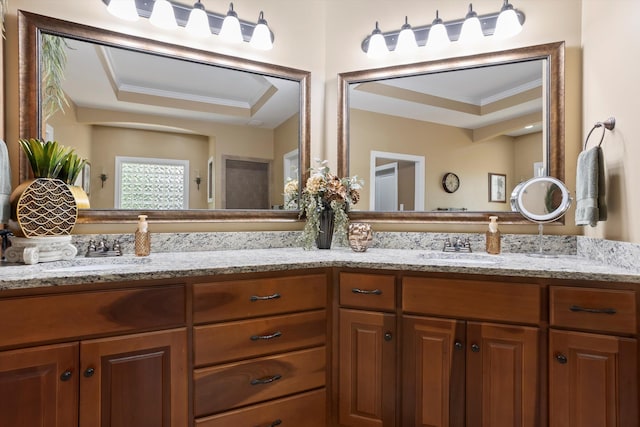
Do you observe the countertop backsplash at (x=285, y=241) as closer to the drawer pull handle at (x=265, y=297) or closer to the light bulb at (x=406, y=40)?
the drawer pull handle at (x=265, y=297)

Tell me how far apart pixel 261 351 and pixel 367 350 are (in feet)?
1.59

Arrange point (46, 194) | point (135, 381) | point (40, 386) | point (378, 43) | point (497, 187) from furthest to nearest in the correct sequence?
point (378, 43)
point (497, 187)
point (46, 194)
point (135, 381)
point (40, 386)

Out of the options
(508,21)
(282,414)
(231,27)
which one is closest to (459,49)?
(508,21)

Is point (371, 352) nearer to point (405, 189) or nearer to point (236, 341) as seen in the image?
point (236, 341)

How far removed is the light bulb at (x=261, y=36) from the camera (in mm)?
2043

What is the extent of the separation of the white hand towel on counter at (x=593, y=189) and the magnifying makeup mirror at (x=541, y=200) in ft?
0.57

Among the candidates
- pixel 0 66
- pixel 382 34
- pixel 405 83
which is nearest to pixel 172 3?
pixel 0 66

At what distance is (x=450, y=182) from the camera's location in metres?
2.01

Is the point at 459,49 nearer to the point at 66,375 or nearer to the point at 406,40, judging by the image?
the point at 406,40

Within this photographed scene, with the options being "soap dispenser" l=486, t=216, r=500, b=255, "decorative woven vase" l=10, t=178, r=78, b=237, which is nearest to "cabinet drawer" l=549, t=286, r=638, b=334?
"soap dispenser" l=486, t=216, r=500, b=255

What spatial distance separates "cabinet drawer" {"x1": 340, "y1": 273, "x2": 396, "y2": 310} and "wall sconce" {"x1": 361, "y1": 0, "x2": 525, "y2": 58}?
1.44 meters

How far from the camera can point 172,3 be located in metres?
1.87

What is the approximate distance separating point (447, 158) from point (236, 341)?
1538mm

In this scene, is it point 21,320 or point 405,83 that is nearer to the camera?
point 21,320
